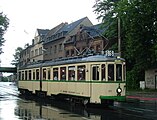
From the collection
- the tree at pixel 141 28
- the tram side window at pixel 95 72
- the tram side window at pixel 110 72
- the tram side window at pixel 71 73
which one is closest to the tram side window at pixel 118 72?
the tram side window at pixel 110 72

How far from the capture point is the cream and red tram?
67.6 ft

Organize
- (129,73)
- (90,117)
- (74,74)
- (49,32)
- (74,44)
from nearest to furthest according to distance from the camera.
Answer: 1. (90,117)
2. (74,74)
3. (129,73)
4. (74,44)
5. (49,32)

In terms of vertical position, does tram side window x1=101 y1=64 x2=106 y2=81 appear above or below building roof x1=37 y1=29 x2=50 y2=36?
below

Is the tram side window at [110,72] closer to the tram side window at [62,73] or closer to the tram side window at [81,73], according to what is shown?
the tram side window at [81,73]

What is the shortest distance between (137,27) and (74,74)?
18.4 m

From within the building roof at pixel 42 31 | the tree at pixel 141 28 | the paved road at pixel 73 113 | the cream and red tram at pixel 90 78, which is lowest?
the paved road at pixel 73 113

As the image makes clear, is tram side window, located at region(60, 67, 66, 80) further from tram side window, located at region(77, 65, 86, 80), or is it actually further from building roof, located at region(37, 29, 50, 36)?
building roof, located at region(37, 29, 50, 36)

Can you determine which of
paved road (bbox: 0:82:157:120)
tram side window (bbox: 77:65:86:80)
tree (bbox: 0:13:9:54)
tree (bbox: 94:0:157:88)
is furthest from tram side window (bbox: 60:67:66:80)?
tree (bbox: 0:13:9:54)

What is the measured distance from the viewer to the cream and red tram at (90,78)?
2059 cm

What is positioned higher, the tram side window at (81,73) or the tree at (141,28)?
the tree at (141,28)

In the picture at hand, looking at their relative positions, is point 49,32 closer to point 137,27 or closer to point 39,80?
point 137,27

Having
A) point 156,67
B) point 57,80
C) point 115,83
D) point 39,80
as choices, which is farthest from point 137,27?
point 115,83

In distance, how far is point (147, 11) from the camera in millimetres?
38219

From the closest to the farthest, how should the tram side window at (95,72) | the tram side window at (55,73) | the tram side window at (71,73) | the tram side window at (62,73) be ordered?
the tram side window at (95,72) → the tram side window at (71,73) → the tram side window at (62,73) → the tram side window at (55,73)
